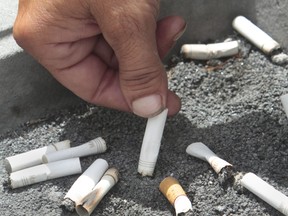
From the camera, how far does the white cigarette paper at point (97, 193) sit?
5.64 feet

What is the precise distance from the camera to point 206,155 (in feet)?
6.03

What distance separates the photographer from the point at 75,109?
85.1 inches

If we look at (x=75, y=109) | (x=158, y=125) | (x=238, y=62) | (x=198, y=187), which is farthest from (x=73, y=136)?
(x=238, y=62)

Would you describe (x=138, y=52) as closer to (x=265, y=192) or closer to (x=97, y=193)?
(x=97, y=193)

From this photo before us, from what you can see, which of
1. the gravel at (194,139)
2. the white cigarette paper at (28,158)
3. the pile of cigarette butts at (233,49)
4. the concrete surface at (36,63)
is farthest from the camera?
the pile of cigarette butts at (233,49)

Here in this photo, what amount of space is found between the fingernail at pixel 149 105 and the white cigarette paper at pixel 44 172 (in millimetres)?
242

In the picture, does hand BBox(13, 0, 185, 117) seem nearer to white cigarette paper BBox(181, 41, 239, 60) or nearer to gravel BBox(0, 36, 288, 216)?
gravel BBox(0, 36, 288, 216)

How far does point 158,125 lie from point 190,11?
0.65 m

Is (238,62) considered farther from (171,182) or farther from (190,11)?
(171,182)

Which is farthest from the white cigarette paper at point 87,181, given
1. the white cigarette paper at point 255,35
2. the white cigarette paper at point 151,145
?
the white cigarette paper at point 255,35

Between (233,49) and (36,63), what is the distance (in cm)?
71

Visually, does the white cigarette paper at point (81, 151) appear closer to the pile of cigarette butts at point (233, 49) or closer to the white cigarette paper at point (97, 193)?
the white cigarette paper at point (97, 193)

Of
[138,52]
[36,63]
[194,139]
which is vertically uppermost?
[138,52]

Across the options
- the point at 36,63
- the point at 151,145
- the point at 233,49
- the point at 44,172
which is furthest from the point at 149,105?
the point at 233,49
